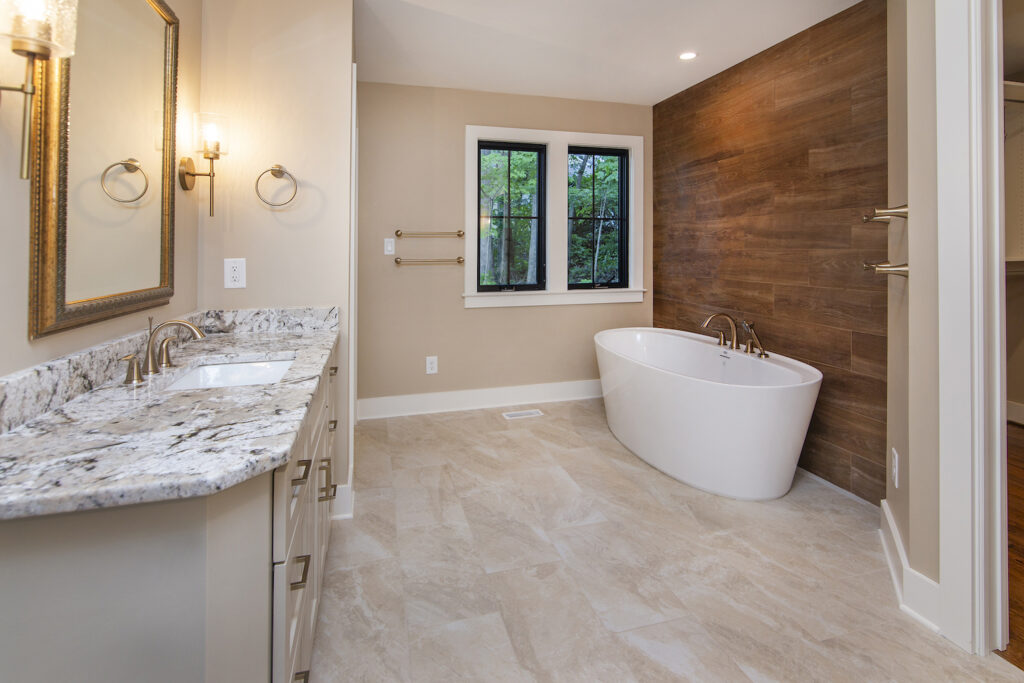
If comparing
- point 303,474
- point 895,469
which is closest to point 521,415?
point 895,469

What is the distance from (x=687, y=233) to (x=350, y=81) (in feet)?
8.50

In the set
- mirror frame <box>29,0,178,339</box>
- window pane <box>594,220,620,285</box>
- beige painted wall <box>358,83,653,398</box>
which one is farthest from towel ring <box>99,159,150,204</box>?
window pane <box>594,220,620,285</box>

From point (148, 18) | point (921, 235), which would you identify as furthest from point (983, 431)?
point (148, 18)

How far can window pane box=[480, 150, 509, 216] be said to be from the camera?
A: 3973 mm

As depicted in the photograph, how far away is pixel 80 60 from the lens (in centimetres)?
128

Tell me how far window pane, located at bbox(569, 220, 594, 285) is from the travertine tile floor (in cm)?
178

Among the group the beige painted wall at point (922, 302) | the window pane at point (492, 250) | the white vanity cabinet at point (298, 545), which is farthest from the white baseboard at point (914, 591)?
the window pane at point (492, 250)

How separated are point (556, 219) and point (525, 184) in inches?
14.1

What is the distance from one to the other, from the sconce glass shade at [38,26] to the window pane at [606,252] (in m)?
3.60

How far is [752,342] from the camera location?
3219 mm

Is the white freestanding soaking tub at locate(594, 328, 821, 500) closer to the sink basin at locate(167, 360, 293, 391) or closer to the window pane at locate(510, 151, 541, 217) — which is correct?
the window pane at locate(510, 151, 541, 217)

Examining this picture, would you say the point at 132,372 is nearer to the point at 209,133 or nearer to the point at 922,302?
the point at 209,133

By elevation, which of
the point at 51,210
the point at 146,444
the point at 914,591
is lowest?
the point at 914,591

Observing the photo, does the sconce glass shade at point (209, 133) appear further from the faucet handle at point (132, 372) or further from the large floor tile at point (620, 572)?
the large floor tile at point (620, 572)
